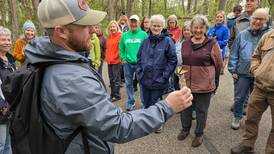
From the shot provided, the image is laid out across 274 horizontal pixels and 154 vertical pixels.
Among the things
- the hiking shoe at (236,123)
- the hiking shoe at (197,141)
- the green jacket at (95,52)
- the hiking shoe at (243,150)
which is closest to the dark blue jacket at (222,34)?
the hiking shoe at (236,123)

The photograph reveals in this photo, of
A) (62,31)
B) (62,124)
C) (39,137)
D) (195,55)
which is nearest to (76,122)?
(62,124)

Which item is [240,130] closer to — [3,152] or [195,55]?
[195,55]

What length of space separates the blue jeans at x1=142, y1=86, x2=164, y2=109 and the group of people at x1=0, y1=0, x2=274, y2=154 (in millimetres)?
18

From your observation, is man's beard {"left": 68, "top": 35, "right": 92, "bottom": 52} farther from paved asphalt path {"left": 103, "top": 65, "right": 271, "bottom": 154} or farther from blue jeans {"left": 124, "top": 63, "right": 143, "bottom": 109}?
blue jeans {"left": 124, "top": 63, "right": 143, "bottom": 109}

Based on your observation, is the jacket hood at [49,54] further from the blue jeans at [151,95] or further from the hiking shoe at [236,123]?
the hiking shoe at [236,123]

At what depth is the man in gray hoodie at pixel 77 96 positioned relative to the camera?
4.55 feet

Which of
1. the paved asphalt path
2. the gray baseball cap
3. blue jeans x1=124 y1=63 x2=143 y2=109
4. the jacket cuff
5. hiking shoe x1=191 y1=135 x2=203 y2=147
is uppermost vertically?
the gray baseball cap

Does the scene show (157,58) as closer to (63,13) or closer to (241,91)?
(241,91)

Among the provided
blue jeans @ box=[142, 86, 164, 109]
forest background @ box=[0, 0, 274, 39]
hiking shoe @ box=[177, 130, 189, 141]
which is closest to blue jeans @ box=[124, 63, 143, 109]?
blue jeans @ box=[142, 86, 164, 109]

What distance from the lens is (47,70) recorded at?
149 cm

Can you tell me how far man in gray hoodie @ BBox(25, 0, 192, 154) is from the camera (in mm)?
1387

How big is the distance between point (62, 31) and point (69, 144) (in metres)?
0.66

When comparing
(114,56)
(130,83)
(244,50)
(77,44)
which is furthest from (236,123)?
(77,44)

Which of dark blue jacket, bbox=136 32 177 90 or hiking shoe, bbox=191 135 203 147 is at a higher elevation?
dark blue jacket, bbox=136 32 177 90
